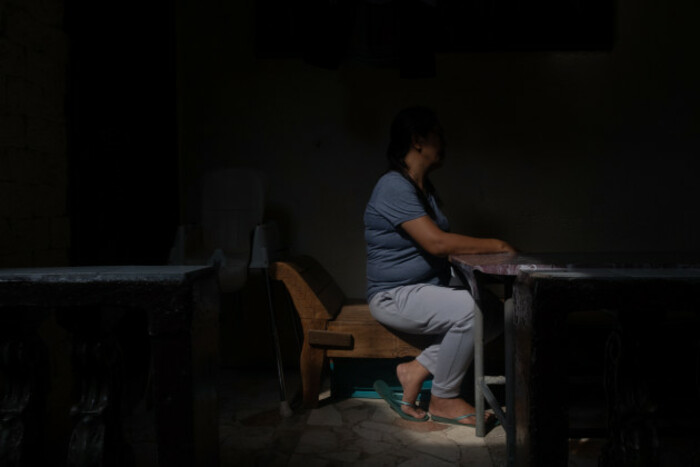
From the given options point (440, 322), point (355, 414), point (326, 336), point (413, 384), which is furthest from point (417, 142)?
point (355, 414)

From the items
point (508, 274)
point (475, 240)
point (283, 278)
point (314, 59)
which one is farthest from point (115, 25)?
point (508, 274)

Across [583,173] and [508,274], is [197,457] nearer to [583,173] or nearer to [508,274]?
[508,274]

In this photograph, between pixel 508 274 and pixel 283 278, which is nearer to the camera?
pixel 508 274

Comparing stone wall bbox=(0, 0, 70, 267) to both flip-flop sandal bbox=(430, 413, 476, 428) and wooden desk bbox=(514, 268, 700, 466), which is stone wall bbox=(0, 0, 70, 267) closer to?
flip-flop sandal bbox=(430, 413, 476, 428)

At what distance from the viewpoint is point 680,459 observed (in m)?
2.45

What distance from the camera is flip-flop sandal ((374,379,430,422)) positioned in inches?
114

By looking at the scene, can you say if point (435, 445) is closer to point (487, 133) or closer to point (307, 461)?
point (307, 461)

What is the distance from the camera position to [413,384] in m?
2.94

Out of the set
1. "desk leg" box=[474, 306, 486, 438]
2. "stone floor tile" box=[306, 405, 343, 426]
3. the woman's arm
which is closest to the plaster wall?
"stone floor tile" box=[306, 405, 343, 426]

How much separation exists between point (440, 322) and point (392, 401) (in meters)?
0.52

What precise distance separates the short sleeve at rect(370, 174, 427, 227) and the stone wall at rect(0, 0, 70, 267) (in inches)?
57.4

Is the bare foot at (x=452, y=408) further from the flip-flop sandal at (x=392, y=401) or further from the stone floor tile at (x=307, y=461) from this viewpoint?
the stone floor tile at (x=307, y=461)

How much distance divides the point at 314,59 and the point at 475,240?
146 centimetres

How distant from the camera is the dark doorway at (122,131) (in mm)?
2779
